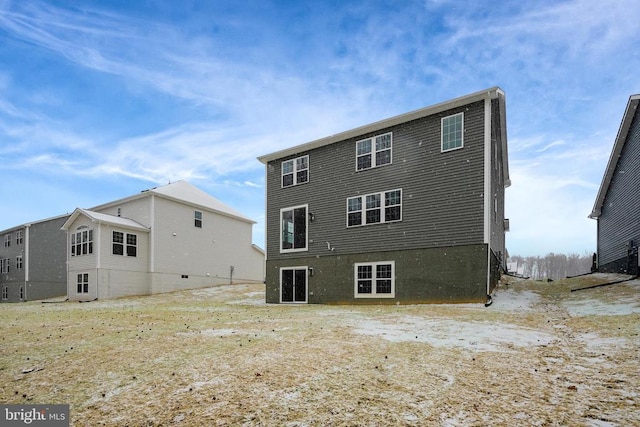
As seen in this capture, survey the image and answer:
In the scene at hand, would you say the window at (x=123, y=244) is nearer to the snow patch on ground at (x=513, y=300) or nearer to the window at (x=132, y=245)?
the window at (x=132, y=245)

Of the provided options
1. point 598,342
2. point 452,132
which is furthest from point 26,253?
point 598,342

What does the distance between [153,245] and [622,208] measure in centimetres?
2901

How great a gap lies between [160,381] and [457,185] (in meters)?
12.4

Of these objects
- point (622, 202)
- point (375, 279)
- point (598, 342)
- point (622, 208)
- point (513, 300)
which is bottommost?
point (513, 300)

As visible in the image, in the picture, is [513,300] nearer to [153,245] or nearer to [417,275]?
[417,275]

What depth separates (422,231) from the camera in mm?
14883

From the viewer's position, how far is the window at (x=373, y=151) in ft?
53.5

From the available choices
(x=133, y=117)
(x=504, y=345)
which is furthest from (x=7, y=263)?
(x=504, y=345)

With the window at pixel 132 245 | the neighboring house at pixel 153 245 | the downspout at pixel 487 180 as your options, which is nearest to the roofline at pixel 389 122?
the downspout at pixel 487 180

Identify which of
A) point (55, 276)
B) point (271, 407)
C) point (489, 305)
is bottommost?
point (55, 276)

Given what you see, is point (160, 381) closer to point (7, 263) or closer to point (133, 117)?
point (133, 117)

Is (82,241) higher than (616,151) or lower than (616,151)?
lower

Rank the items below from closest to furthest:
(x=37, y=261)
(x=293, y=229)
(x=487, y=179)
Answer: (x=487, y=179)
(x=293, y=229)
(x=37, y=261)

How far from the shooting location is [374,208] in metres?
16.3
